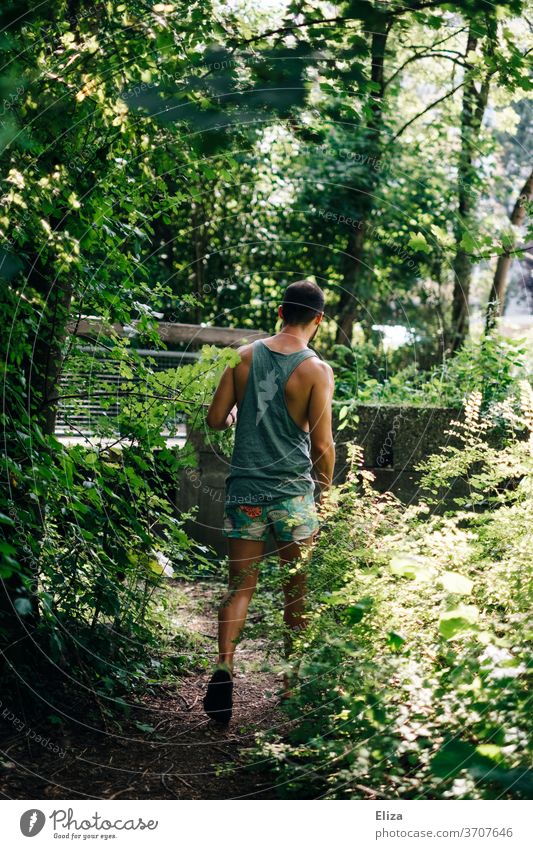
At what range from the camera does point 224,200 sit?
1133 cm

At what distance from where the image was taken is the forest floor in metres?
3.13

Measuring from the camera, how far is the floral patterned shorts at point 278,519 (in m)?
3.82

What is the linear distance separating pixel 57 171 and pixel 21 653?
2009mm

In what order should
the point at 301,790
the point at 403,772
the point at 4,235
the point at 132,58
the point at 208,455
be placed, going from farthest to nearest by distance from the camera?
the point at 208,455
the point at 132,58
the point at 4,235
the point at 301,790
the point at 403,772

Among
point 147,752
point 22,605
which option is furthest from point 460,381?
point 22,605

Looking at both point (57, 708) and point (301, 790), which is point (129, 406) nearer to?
point (57, 708)

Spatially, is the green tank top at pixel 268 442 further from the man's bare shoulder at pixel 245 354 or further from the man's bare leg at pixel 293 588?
the man's bare leg at pixel 293 588

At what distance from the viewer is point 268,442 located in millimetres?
3900

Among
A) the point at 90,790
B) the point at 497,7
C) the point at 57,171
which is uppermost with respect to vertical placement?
the point at 497,7

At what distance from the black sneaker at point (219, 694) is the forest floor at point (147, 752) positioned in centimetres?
10

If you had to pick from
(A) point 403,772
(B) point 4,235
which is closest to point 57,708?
(A) point 403,772

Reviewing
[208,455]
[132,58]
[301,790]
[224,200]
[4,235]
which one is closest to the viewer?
[301,790]

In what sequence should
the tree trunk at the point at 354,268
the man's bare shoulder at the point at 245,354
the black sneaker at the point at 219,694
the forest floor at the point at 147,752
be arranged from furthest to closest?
the tree trunk at the point at 354,268 → the man's bare shoulder at the point at 245,354 → the black sneaker at the point at 219,694 → the forest floor at the point at 147,752
